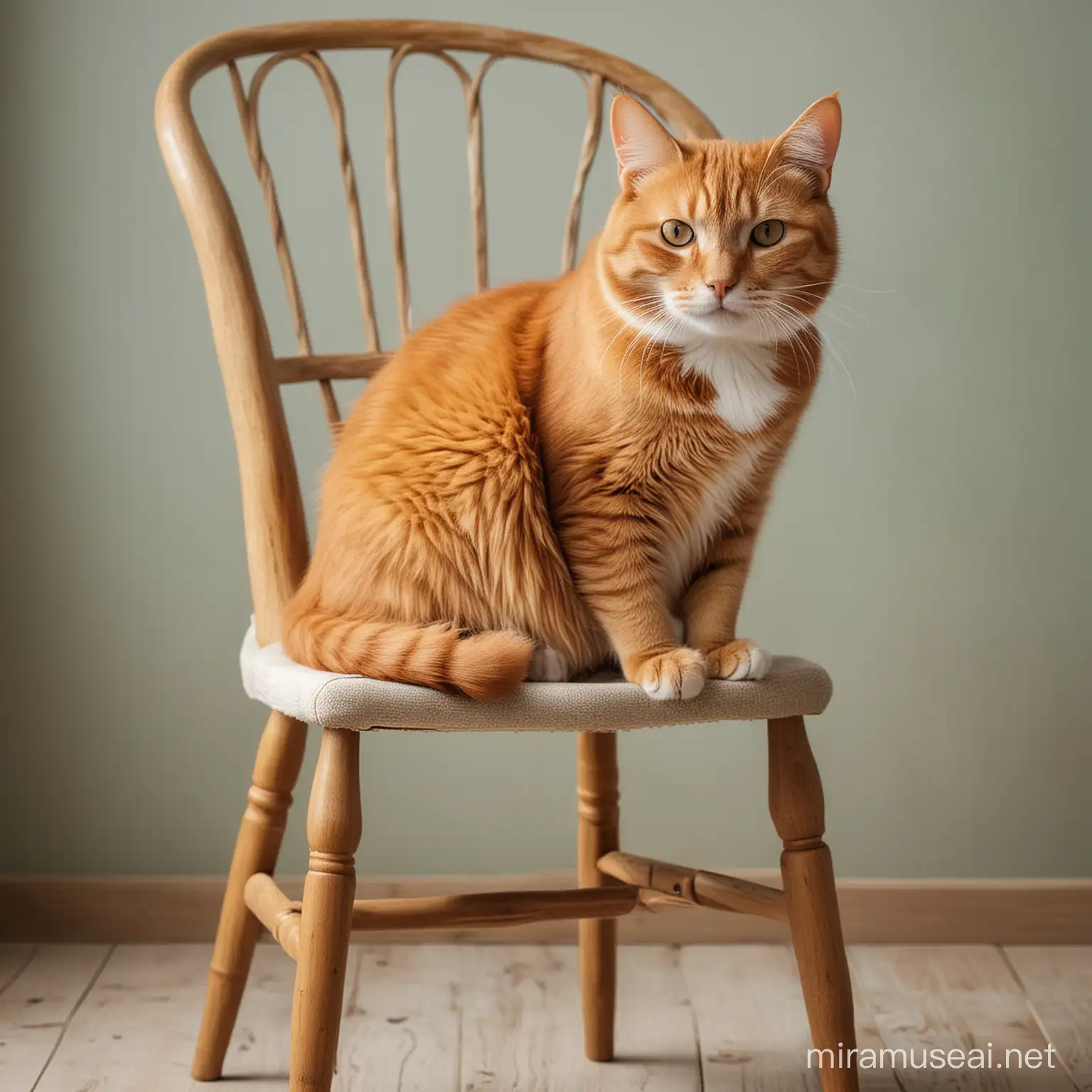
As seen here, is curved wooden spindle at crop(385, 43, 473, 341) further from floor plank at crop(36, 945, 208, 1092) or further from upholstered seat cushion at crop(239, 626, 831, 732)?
floor plank at crop(36, 945, 208, 1092)

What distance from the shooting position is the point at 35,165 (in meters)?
1.64

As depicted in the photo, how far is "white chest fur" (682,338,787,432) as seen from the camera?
103 cm

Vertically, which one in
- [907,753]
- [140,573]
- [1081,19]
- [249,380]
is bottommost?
[907,753]

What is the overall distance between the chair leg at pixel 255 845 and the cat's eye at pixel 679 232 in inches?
22.5

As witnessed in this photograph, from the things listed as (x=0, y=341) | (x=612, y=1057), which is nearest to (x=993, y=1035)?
(x=612, y=1057)

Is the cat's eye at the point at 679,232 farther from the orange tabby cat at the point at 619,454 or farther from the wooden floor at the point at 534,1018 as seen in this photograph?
the wooden floor at the point at 534,1018

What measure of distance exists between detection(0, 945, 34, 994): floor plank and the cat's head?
46.3 inches

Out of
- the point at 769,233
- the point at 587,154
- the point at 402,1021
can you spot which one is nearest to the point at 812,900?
the point at 769,233

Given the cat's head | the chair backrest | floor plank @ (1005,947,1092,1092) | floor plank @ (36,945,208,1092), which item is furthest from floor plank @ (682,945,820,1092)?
the cat's head

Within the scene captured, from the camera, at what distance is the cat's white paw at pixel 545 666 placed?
1046 mm

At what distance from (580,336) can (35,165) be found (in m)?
0.93

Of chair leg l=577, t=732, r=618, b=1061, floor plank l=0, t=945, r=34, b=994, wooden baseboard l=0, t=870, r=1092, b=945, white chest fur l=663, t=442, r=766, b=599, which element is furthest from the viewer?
wooden baseboard l=0, t=870, r=1092, b=945

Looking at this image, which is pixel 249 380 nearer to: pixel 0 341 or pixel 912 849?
pixel 0 341

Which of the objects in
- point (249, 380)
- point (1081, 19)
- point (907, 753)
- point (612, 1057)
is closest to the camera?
point (249, 380)
